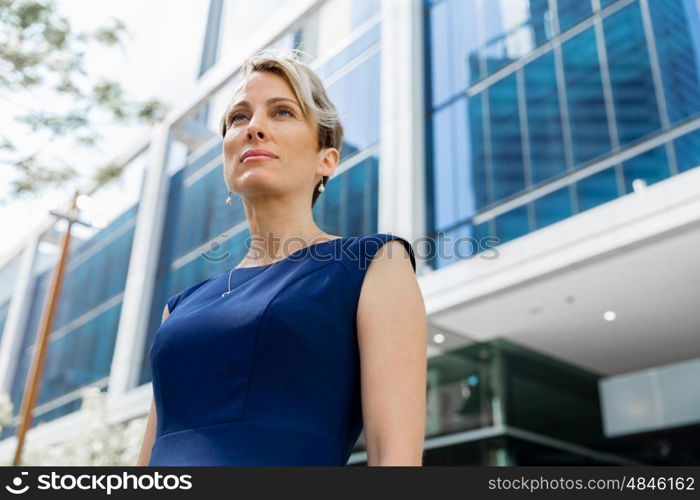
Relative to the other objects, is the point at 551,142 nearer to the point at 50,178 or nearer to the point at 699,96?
the point at 699,96

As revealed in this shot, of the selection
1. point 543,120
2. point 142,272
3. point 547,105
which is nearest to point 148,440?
point 543,120

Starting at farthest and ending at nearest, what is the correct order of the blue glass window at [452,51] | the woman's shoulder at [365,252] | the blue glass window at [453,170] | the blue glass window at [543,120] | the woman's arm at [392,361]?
the blue glass window at [452,51], the blue glass window at [453,170], the blue glass window at [543,120], the woman's shoulder at [365,252], the woman's arm at [392,361]

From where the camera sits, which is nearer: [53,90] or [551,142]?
[53,90]

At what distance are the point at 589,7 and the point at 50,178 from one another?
33.2 feet

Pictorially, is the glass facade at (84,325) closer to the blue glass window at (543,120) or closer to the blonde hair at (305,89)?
the blue glass window at (543,120)

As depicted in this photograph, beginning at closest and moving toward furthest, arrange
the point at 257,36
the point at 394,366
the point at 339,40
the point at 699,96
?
the point at 394,366
the point at 699,96
the point at 339,40
the point at 257,36

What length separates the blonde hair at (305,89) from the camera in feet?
5.01

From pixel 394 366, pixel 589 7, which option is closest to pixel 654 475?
pixel 394 366

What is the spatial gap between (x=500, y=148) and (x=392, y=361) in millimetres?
13634

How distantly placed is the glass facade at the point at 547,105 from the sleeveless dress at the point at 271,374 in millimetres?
11047

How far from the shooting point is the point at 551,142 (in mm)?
13523

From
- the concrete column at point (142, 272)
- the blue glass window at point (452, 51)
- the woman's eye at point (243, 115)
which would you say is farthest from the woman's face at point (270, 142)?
the concrete column at point (142, 272)

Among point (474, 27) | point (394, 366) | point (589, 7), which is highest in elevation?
point (474, 27)

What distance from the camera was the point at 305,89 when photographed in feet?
5.01
